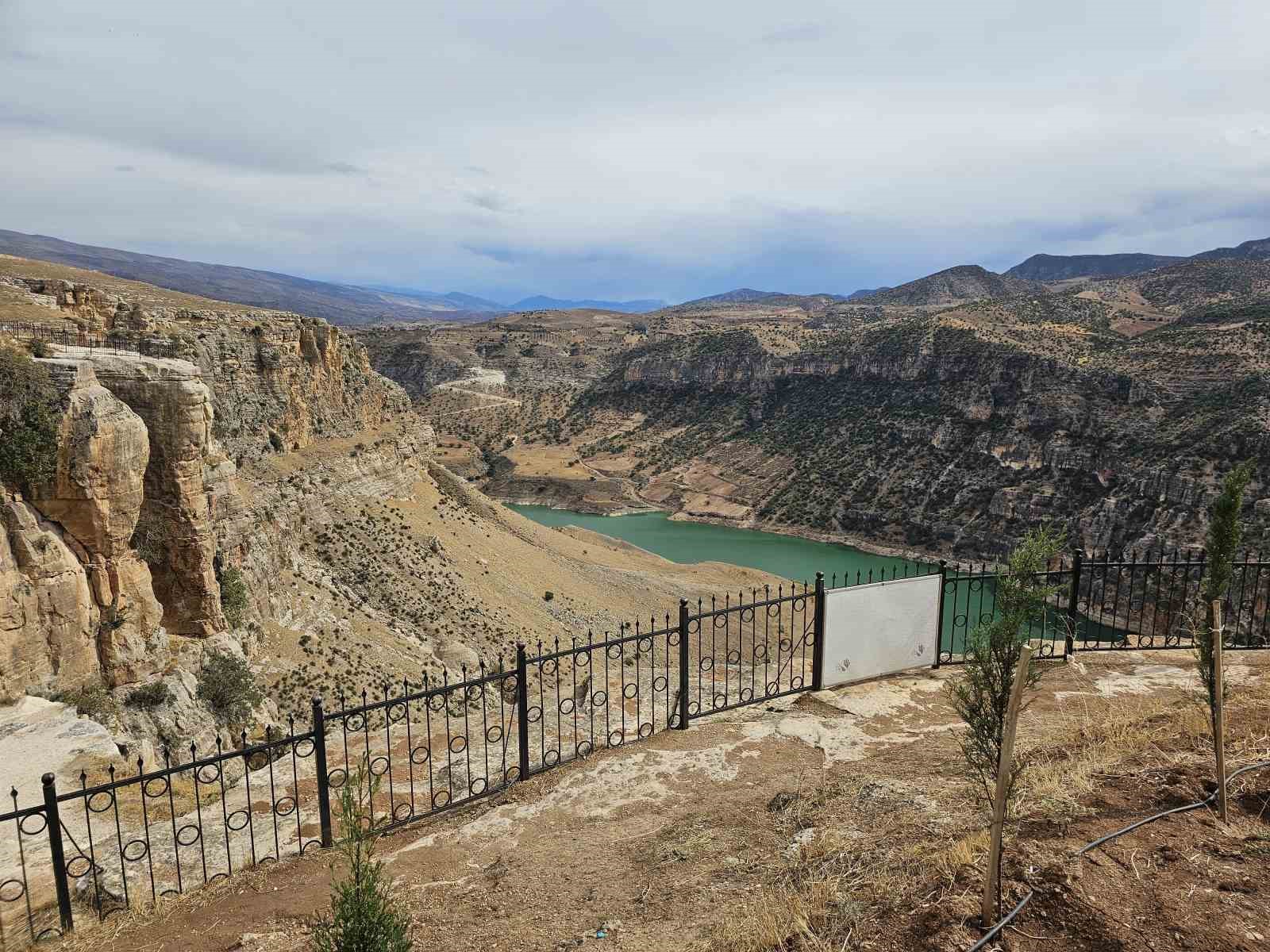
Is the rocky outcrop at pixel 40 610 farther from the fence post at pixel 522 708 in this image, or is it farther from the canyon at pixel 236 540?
the fence post at pixel 522 708

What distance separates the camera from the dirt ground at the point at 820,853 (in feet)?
13.4

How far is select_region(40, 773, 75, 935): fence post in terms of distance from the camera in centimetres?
516

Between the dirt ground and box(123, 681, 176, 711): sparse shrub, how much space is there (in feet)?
23.2

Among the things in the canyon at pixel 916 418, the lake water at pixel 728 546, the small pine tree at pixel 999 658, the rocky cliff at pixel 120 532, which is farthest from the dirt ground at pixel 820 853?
the lake water at pixel 728 546

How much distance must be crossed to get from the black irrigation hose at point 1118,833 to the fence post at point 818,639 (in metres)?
4.12

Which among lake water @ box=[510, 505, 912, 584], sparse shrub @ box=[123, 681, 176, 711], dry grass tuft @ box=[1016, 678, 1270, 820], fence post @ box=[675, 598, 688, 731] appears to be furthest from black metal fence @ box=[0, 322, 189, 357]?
lake water @ box=[510, 505, 912, 584]

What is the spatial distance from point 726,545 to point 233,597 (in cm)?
3997

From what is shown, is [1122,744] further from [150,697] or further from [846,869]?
[150,697]

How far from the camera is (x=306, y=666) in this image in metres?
16.1

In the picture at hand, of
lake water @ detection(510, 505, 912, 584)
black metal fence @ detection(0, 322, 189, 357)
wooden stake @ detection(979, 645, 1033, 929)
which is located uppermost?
black metal fence @ detection(0, 322, 189, 357)

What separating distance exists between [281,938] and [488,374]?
3583 inches

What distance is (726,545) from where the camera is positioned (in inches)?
2058

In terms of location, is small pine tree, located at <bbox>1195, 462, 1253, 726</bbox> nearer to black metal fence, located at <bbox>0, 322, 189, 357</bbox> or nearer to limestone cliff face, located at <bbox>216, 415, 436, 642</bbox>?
limestone cliff face, located at <bbox>216, 415, 436, 642</bbox>

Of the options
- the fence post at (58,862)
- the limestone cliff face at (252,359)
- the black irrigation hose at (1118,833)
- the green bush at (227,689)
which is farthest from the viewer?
the limestone cliff face at (252,359)
